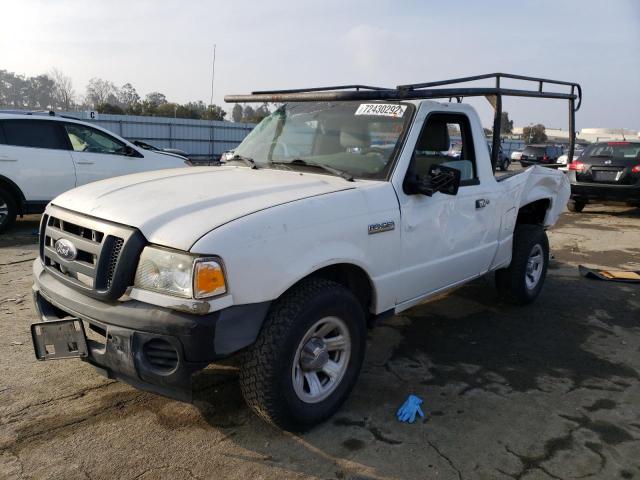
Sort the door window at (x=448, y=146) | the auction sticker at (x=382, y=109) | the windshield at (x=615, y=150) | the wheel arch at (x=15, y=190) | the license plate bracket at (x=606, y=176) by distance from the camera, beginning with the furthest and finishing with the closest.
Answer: the windshield at (x=615, y=150) < the license plate bracket at (x=606, y=176) < the wheel arch at (x=15, y=190) < the door window at (x=448, y=146) < the auction sticker at (x=382, y=109)

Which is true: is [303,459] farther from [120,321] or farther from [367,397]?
[120,321]

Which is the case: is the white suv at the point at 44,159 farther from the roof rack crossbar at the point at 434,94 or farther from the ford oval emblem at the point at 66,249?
the ford oval emblem at the point at 66,249

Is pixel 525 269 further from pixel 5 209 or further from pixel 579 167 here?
pixel 579 167

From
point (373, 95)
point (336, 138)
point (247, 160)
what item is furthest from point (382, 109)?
point (247, 160)

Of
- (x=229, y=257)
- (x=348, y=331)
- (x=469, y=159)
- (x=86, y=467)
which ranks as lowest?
(x=86, y=467)

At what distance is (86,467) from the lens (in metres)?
2.67

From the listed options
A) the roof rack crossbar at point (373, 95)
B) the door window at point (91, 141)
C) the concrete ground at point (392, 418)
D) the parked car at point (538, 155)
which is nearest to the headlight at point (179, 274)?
the concrete ground at point (392, 418)

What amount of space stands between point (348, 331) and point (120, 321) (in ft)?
4.16

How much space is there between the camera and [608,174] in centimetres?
1159

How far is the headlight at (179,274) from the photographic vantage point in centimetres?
249

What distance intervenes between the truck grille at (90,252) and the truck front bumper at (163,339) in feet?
0.37

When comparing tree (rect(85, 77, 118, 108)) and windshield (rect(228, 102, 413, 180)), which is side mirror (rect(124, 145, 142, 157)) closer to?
windshield (rect(228, 102, 413, 180))

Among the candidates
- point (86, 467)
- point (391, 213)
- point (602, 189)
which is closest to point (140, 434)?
point (86, 467)

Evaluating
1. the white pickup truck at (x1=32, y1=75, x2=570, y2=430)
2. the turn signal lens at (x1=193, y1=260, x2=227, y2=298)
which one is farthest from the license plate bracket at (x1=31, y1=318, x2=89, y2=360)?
the turn signal lens at (x1=193, y1=260, x2=227, y2=298)
